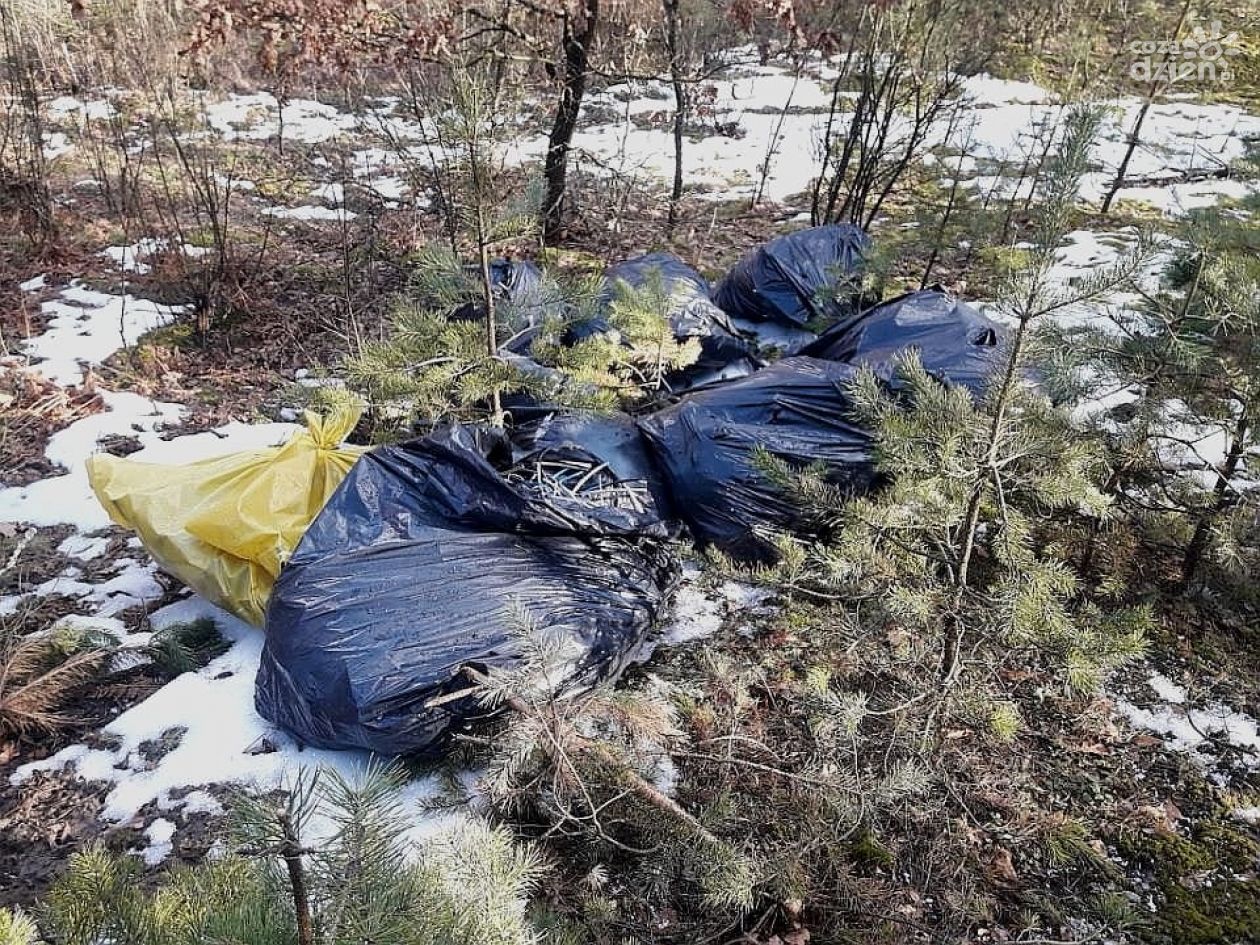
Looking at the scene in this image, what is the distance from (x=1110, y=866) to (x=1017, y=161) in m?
7.31

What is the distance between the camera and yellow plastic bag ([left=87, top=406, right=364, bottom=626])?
2375mm

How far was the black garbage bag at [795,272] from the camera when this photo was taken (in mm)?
4289

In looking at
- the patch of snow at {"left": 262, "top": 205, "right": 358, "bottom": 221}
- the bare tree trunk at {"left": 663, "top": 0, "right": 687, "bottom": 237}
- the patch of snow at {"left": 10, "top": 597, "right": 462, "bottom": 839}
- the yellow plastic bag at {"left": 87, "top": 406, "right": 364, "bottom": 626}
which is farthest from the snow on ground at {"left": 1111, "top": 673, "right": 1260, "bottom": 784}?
the patch of snow at {"left": 262, "top": 205, "right": 358, "bottom": 221}

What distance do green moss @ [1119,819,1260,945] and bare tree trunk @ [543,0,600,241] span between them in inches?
169

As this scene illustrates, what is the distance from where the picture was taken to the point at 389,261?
17.5 ft

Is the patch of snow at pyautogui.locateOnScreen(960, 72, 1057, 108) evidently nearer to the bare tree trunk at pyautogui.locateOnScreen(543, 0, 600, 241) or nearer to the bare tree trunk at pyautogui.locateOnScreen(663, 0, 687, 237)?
the bare tree trunk at pyautogui.locateOnScreen(663, 0, 687, 237)

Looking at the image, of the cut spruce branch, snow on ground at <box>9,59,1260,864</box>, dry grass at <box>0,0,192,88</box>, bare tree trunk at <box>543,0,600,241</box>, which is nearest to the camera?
the cut spruce branch

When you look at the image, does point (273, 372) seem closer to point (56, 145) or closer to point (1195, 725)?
point (1195, 725)

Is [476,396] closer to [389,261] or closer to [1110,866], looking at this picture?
[1110,866]

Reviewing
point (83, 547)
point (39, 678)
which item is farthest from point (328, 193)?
point (39, 678)

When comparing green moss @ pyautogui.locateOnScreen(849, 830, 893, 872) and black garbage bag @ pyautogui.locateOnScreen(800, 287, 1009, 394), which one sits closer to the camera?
green moss @ pyautogui.locateOnScreen(849, 830, 893, 872)

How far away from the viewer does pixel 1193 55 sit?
8.64m

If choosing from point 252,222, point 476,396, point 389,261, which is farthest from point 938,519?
point 252,222

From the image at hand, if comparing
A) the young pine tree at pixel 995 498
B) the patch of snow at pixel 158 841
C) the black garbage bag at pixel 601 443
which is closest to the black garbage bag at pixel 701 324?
the black garbage bag at pixel 601 443
